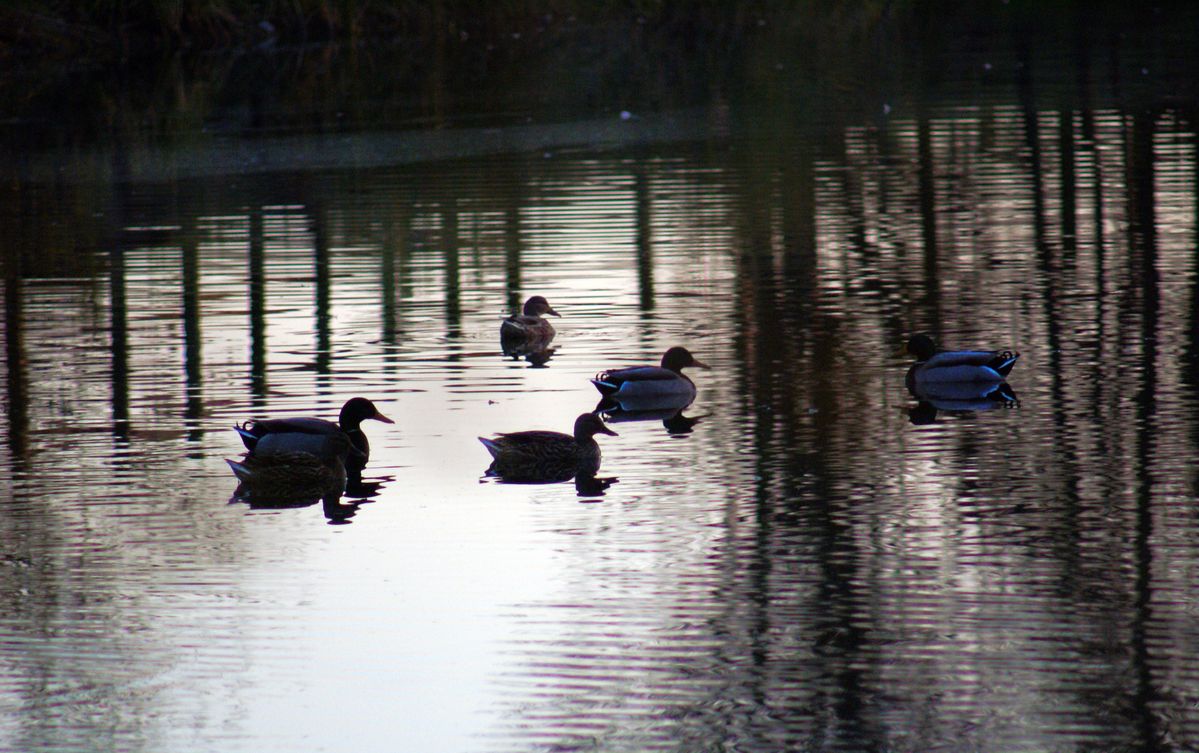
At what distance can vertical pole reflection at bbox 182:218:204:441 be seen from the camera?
12750 millimetres

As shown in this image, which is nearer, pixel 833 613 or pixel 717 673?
pixel 717 673

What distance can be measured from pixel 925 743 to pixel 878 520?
110 inches

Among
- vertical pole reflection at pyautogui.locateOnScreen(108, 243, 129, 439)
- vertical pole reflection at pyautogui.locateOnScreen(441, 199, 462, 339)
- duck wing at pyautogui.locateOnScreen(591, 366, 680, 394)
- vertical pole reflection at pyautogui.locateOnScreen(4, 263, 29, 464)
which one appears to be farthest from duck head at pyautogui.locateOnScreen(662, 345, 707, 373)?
vertical pole reflection at pyautogui.locateOnScreen(4, 263, 29, 464)

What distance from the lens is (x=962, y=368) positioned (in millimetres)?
12570

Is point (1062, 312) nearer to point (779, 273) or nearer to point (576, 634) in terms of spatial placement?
point (779, 273)

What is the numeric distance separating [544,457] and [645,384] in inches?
67.7

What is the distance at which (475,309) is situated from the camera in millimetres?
16516

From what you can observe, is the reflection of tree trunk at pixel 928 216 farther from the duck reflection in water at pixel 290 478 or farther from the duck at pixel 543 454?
Result: the duck reflection in water at pixel 290 478

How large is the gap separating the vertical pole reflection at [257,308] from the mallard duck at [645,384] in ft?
7.29

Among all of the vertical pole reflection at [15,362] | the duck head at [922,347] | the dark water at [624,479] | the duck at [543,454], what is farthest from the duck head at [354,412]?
the duck head at [922,347]

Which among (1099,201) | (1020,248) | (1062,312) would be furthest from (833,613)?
(1099,201)

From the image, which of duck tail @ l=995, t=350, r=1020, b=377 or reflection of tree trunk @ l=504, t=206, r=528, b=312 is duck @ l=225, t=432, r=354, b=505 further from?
reflection of tree trunk @ l=504, t=206, r=528, b=312

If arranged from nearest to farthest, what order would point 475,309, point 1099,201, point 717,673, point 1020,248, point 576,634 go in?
point 717,673 → point 576,634 → point 475,309 → point 1020,248 → point 1099,201

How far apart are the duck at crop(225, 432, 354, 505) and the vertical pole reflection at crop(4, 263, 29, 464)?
1668 millimetres
